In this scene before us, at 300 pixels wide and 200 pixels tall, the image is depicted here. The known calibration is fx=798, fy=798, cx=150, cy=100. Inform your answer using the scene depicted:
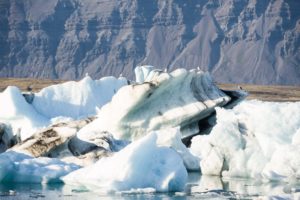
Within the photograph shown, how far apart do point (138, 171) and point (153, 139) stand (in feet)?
3.27

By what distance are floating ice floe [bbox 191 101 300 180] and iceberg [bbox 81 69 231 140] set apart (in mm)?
2694

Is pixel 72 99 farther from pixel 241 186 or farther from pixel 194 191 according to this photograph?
pixel 194 191

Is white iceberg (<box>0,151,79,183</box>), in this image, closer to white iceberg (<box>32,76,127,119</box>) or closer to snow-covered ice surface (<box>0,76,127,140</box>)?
snow-covered ice surface (<box>0,76,127,140</box>)

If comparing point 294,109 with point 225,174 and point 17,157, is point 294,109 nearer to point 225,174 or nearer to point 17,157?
point 225,174

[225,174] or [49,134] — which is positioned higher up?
[49,134]

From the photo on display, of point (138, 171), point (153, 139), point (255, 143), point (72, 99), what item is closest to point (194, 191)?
point (153, 139)

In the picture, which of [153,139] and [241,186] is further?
[241,186]

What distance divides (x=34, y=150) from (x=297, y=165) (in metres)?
7.26

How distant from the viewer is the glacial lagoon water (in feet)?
58.0

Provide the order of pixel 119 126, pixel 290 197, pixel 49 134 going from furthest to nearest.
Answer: pixel 119 126
pixel 49 134
pixel 290 197

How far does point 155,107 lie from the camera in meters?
26.4

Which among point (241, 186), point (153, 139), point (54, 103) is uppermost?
point (153, 139)

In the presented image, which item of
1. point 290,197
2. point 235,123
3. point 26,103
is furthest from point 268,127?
point 26,103

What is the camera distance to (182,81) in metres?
26.6
